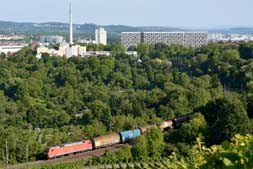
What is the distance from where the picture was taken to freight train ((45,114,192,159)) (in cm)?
1234

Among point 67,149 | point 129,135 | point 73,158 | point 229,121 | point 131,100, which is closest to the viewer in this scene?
point 229,121

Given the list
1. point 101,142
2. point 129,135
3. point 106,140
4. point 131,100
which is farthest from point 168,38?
point 101,142

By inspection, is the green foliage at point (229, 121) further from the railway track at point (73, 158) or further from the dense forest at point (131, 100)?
the railway track at point (73, 158)

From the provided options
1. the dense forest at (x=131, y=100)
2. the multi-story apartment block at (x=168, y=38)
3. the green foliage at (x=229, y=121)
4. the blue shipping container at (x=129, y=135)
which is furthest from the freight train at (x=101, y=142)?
the multi-story apartment block at (x=168, y=38)

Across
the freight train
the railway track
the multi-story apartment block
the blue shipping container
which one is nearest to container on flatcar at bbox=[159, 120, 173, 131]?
the freight train

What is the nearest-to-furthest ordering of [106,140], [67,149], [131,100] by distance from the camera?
[67,149] → [106,140] → [131,100]

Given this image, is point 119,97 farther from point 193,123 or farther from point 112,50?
point 112,50

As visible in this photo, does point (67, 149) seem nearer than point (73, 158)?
No

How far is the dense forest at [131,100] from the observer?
1227 centimetres

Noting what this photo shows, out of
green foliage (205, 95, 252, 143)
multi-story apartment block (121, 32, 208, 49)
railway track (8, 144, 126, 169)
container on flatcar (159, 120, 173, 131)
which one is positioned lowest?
multi-story apartment block (121, 32, 208, 49)

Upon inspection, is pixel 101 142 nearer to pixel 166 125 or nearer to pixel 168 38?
pixel 166 125

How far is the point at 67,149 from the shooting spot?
12664 millimetres

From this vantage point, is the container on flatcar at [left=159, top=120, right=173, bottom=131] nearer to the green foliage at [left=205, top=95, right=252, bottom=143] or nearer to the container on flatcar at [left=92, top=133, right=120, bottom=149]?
the container on flatcar at [left=92, top=133, right=120, bottom=149]

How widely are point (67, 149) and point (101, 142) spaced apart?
1.01 meters
